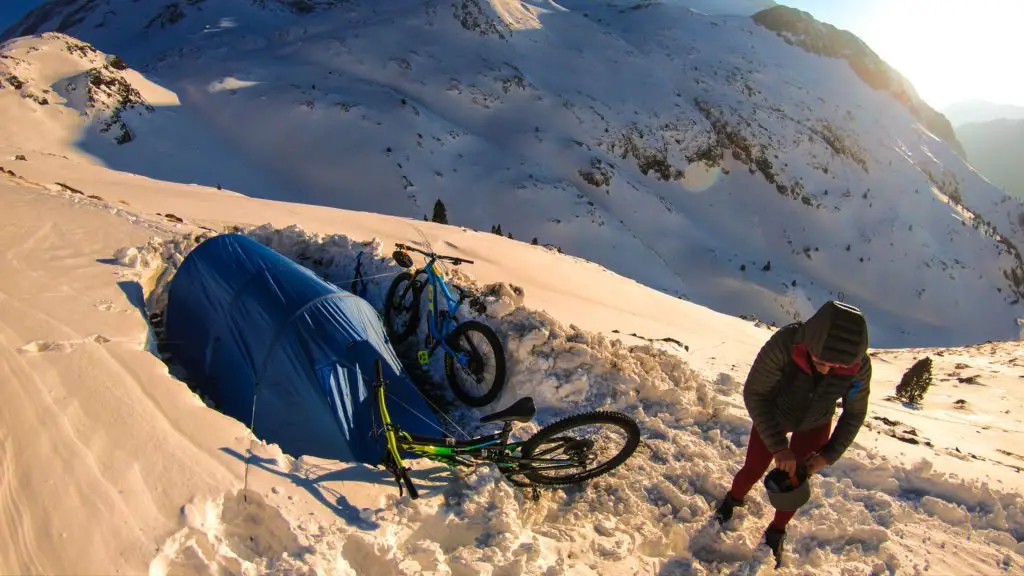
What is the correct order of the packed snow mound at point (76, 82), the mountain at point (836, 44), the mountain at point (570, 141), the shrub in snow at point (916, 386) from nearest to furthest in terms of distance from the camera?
the shrub in snow at point (916, 386), the packed snow mound at point (76, 82), the mountain at point (570, 141), the mountain at point (836, 44)

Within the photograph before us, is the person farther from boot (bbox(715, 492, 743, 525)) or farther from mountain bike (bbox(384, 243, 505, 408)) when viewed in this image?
mountain bike (bbox(384, 243, 505, 408))

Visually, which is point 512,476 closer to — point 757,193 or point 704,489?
point 704,489

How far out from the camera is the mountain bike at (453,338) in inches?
181

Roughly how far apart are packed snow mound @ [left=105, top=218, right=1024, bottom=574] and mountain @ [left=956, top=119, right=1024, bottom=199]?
12606cm

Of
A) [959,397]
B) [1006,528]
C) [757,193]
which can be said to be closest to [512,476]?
[1006,528]

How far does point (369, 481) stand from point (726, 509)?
2.38 meters

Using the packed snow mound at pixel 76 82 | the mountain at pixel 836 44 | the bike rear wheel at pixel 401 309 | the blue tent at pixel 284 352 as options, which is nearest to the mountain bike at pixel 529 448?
the blue tent at pixel 284 352

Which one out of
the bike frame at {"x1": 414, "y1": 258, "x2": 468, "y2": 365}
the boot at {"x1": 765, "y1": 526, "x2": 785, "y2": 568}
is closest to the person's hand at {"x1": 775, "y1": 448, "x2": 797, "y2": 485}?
the boot at {"x1": 765, "y1": 526, "x2": 785, "y2": 568}

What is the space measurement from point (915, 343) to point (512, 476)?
137 feet

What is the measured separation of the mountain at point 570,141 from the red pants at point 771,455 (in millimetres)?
26184

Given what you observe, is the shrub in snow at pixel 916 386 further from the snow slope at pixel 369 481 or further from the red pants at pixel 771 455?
the red pants at pixel 771 455

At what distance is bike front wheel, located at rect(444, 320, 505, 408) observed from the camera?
4.52m

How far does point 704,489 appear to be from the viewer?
3.71m

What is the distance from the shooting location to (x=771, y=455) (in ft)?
10.3
